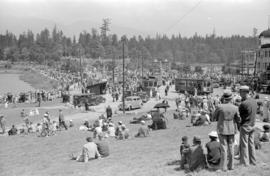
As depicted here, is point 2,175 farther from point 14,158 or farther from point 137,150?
point 137,150

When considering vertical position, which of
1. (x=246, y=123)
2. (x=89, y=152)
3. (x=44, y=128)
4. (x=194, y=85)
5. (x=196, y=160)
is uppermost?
(x=246, y=123)

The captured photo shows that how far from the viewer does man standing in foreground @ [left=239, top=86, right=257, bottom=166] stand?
960 centimetres

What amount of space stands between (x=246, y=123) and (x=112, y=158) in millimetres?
5610

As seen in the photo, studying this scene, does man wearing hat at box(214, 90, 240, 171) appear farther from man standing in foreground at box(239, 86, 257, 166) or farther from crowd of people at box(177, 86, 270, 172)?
man standing in foreground at box(239, 86, 257, 166)

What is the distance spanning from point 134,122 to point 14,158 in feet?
38.0

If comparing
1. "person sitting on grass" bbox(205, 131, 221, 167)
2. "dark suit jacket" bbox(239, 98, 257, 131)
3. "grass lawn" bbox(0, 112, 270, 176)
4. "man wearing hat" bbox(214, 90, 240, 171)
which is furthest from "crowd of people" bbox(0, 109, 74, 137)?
"dark suit jacket" bbox(239, 98, 257, 131)

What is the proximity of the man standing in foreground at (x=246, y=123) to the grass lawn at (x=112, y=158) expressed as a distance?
38 cm

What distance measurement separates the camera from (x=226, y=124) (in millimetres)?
9453

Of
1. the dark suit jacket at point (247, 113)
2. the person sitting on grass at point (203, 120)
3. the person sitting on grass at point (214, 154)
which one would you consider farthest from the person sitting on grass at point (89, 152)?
the person sitting on grass at point (203, 120)

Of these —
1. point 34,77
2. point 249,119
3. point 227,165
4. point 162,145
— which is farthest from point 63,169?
point 34,77

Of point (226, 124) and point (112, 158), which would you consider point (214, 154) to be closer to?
point (226, 124)

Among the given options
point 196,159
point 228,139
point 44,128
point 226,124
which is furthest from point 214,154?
point 44,128

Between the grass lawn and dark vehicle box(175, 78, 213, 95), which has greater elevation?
dark vehicle box(175, 78, 213, 95)

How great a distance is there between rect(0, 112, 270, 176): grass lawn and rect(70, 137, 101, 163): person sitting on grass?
283 mm
